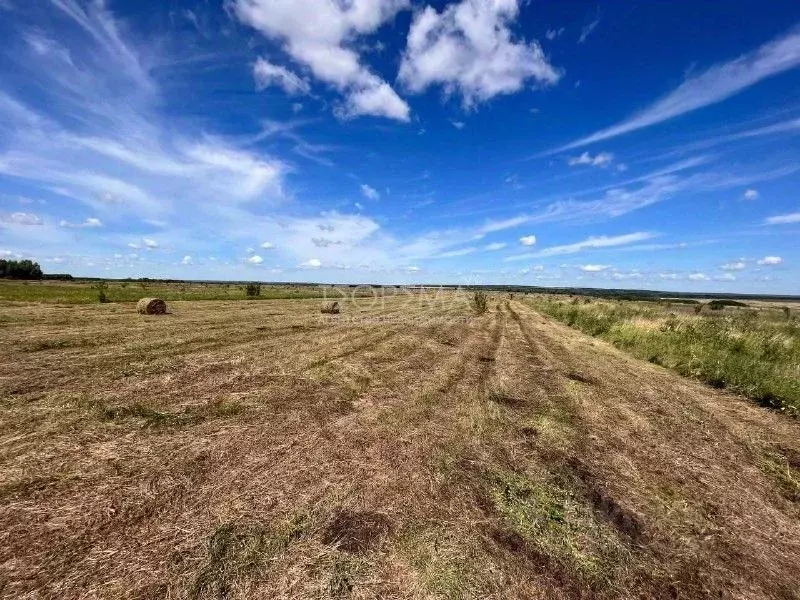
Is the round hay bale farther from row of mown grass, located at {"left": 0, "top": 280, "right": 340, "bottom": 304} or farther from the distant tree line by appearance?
the distant tree line

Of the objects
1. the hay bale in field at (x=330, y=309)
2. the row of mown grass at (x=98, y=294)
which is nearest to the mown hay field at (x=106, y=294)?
the row of mown grass at (x=98, y=294)

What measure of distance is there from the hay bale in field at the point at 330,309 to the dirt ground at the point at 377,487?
63.4 feet

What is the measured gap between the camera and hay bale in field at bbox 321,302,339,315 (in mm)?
30355

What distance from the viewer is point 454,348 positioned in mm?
16531

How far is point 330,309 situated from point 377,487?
2595 centimetres

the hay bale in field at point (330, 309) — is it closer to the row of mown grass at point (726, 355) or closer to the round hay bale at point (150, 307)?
the round hay bale at point (150, 307)

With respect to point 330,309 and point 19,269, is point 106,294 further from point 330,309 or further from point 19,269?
point 19,269

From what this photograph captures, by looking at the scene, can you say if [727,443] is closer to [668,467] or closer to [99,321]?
[668,467]

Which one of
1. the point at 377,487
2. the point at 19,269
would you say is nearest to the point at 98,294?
the point at 377,487

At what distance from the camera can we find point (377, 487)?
5.23 metres

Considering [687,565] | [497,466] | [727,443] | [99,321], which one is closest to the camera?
[687,565]

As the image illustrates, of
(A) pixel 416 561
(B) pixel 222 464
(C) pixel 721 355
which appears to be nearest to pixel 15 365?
(B) pixel 222 464

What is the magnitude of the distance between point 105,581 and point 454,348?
1401cm

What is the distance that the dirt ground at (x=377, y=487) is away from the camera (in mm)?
3688
